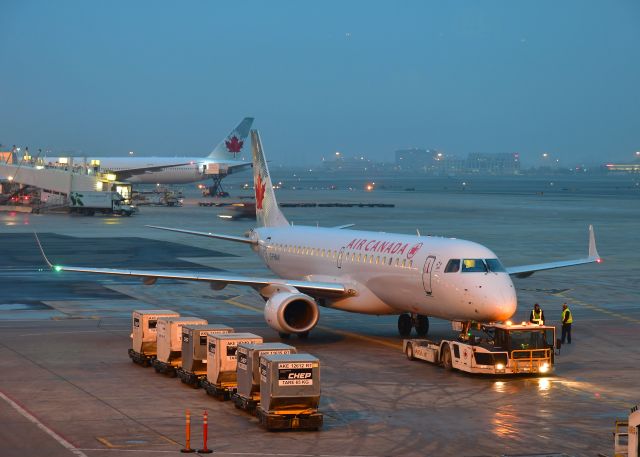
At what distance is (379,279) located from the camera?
39469mm

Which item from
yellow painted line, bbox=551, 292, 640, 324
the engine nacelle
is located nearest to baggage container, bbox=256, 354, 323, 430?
the engine nacelle

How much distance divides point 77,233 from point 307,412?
2732 inches

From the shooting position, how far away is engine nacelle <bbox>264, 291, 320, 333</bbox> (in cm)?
3822

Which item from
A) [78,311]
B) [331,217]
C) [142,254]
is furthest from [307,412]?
[331,217]

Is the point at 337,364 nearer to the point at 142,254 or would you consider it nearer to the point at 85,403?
the point at 85,403

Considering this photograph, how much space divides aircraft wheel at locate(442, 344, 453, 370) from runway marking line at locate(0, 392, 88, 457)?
13.1 m

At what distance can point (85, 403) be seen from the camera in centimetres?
2897

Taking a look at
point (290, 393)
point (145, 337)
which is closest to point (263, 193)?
point (145, 337)

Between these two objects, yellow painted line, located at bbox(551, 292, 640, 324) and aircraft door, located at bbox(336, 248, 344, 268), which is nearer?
aircraft door, located at bbox(336, 248, 344, 268)

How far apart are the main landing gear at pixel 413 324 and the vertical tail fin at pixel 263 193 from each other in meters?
11.5

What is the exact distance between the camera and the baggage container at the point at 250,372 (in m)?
27.7

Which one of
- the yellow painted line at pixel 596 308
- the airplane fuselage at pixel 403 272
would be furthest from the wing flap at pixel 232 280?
the yellow painted line at pixel 596 308

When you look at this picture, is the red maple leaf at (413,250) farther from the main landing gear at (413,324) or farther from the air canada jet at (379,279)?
the main landing gear at (413,324)

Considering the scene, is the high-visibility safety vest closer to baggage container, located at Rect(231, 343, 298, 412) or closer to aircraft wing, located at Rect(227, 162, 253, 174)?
baggage container, located at Rect(231, 343, 298, 412)
